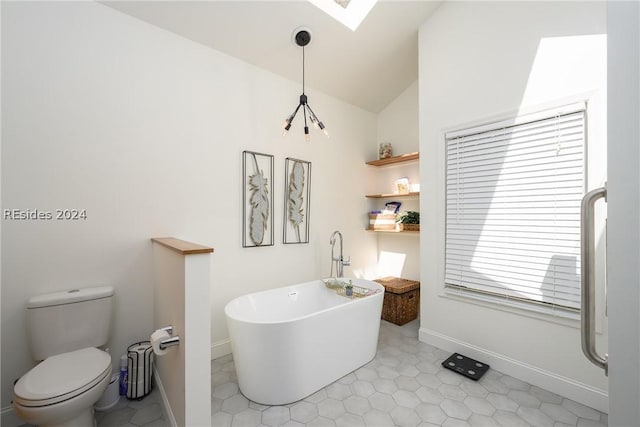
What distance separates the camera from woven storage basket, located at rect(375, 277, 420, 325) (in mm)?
A: 3107

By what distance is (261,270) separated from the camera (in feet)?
8.99

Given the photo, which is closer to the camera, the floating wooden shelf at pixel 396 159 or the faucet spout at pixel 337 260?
the faucet spout at pixel 337 260

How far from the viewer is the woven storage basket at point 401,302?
3.11 metres

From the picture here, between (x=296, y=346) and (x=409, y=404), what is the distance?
86 centimetres

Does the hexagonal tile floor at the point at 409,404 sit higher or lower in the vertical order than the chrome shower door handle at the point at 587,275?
lower

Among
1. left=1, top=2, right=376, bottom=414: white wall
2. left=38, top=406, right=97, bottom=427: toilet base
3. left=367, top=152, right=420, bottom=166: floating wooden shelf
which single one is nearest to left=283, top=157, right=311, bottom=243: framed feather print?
left=1, top=2, right=376, bottom=414: white wall

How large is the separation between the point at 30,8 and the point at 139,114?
2.59 feet

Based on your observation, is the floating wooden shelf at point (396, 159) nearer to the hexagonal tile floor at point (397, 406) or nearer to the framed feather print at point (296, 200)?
the framed feather print at point (296, 200)

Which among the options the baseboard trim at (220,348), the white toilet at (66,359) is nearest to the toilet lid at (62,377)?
the white toilet at (66,359)

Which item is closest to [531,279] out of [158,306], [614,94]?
[614,94]

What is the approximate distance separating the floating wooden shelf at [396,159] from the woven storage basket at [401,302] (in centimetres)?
155

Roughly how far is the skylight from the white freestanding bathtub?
2.50 m

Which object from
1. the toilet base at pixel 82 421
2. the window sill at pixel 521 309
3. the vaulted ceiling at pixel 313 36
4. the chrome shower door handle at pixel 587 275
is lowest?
the toilet base at pixel 82 421

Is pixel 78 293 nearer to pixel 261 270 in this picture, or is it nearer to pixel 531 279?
pixel 261 270
